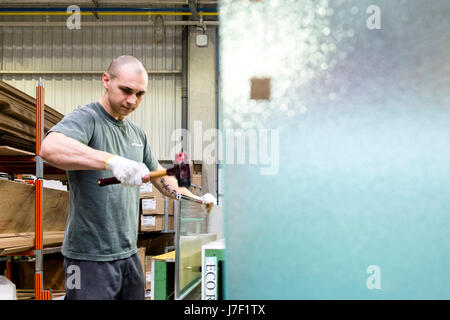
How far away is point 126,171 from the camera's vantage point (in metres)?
1.18

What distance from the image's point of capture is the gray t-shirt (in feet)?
5.01

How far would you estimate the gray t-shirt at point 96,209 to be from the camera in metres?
1.53

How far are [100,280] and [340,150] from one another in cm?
120

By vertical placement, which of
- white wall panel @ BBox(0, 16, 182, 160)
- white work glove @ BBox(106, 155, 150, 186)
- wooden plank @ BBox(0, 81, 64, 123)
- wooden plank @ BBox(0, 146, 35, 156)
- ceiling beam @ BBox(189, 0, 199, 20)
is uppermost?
ceiling beam @ BBox(189, 0, 199, 20)

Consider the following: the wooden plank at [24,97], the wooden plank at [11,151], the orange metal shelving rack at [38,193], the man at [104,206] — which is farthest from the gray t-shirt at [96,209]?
the orange metal shelving rack at [38,193]

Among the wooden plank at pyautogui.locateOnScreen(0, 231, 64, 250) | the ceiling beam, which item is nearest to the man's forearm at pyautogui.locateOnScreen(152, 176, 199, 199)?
the wooden plank at pyautogui.locateOnScreen(0, 231, 64, 250)

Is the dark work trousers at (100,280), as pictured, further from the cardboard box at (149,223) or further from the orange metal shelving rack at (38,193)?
the cardboard box at (149,223)

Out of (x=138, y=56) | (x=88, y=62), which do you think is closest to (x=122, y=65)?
(x=138, y=56)

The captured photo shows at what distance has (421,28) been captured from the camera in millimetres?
589

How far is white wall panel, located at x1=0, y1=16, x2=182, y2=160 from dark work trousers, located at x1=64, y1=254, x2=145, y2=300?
5.05 meters

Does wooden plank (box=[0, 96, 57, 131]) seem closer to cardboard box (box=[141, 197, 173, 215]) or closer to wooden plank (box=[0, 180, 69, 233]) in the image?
wooden plank (box=[0, 180, 69, 233])

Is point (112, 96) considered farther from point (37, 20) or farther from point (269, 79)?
point (37, 20)

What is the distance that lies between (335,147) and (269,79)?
0.14 m

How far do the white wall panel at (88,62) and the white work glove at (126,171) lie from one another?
541cm
